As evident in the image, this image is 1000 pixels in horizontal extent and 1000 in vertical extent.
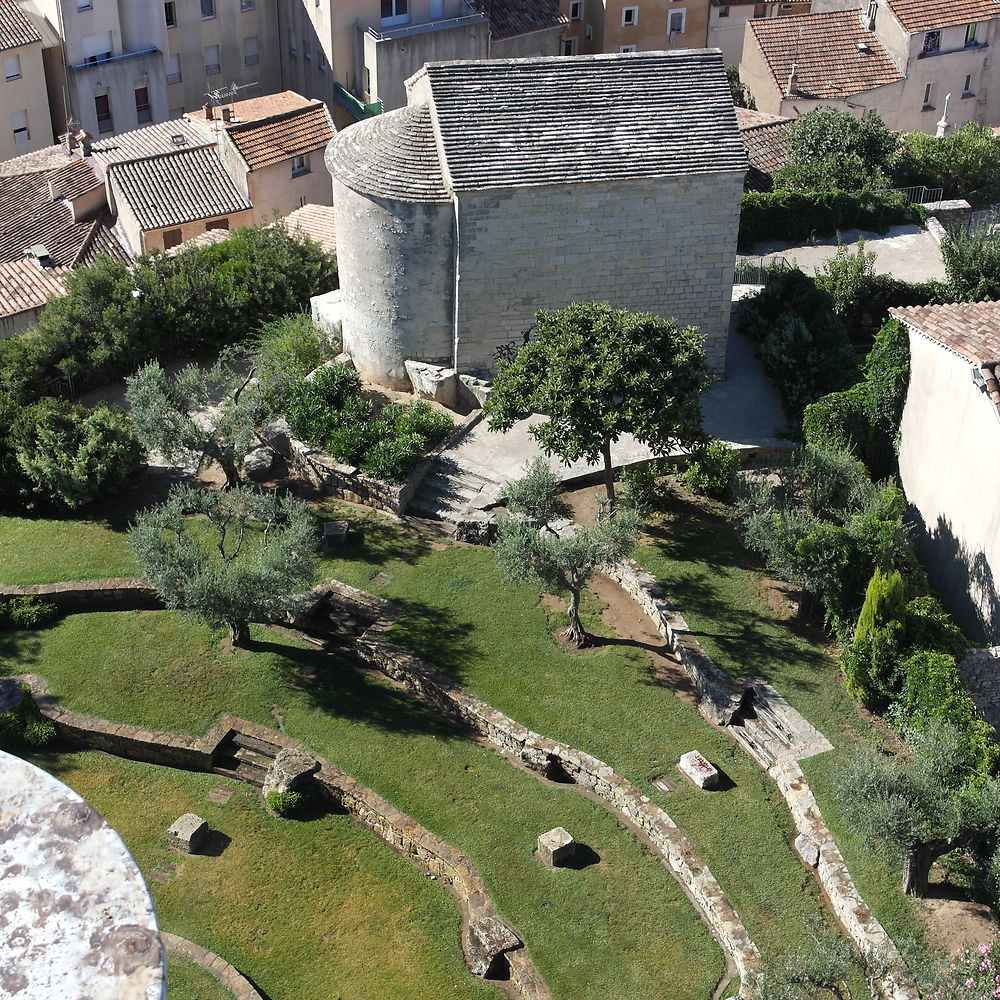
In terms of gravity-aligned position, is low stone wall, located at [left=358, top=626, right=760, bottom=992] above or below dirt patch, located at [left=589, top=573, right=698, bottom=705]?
below

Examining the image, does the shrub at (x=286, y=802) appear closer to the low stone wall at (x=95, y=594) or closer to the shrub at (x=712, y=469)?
the low stone wall at (x=95, y=594)

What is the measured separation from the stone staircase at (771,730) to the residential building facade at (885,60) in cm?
3510

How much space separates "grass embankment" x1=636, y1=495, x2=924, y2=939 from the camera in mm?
23141

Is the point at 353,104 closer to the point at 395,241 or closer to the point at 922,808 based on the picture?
the point at 395,241

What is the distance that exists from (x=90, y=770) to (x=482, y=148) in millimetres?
18041

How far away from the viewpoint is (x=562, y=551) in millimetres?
26859

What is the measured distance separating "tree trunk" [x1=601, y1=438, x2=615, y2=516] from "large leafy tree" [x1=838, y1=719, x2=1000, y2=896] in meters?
9.46

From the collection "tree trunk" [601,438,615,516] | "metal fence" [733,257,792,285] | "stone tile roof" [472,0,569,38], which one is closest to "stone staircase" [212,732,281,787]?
"tree trunk" [601,438,615,516]

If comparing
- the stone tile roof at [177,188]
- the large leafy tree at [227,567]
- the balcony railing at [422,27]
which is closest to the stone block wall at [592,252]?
the large leafy tree at [227,567]

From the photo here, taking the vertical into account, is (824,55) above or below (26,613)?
above

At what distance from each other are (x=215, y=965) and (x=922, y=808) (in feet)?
40.4

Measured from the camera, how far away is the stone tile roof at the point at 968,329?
27828mm

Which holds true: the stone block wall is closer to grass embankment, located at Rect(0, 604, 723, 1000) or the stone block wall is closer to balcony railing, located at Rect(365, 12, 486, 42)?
grass embankment, located at Rect(0, 604, 723, 1000)

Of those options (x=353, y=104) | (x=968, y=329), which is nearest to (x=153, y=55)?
(x=353, y=104)
